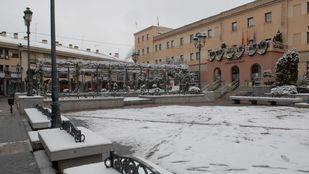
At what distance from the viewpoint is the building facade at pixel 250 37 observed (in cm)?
3262

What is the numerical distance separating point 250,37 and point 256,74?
22.0 feet

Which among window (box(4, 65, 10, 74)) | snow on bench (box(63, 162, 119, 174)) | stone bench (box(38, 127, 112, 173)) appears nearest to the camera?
snow on bench (box(63, 162, 119, 174))

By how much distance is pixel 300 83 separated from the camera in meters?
29.6

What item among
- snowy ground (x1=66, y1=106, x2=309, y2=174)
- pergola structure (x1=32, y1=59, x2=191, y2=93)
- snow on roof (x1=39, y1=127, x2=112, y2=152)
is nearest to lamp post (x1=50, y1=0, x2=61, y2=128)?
snow on roof (x1=39, y1=127, x2=112, y2=152)

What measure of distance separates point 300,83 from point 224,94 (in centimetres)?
751

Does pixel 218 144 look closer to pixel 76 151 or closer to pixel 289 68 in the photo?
pixel 76 151

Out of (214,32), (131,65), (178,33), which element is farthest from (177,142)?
(178,33)

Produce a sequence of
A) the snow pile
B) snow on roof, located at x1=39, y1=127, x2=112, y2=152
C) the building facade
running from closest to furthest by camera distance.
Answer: snow on roof, located at x1=39, y1=127, x2=112, y2=152 → the snow pile → the building facade

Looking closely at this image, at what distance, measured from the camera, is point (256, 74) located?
34.5 metres

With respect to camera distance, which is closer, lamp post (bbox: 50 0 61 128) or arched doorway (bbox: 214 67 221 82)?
lamp post (bbox: 50 0 61 128)

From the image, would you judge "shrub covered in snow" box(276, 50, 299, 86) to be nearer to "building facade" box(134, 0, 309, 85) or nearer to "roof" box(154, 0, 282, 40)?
"building facade" box(134, 0, 309, 85)

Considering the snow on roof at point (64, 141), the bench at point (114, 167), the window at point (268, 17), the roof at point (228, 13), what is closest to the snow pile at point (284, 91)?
the window at point (268, 17)

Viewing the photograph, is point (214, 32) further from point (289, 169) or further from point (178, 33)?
point (289, 169)

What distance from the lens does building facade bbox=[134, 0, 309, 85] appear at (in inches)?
1284
